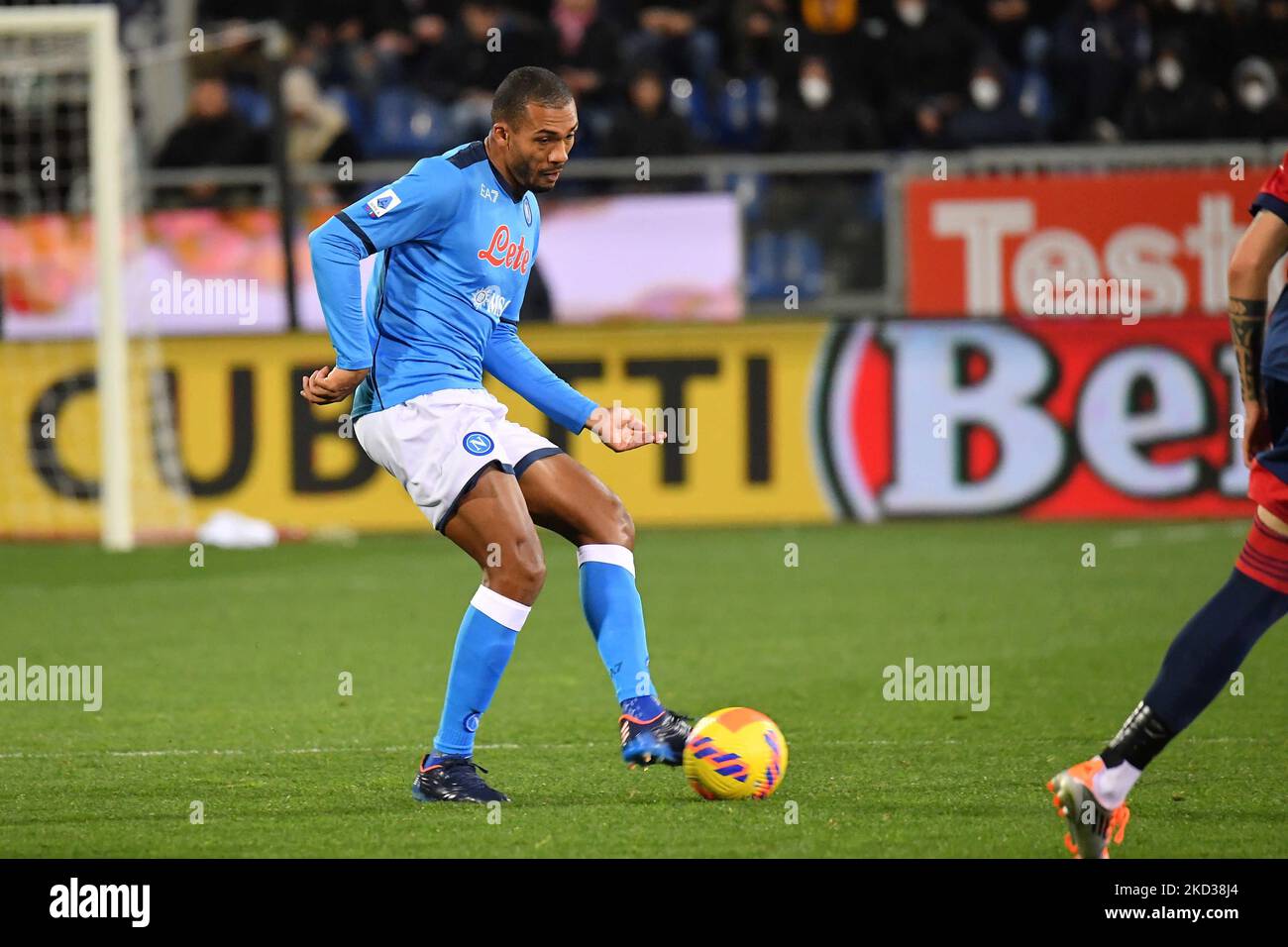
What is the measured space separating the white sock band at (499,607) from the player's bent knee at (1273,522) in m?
2.16

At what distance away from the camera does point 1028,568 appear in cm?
1212

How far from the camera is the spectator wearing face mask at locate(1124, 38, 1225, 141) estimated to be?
16.4m

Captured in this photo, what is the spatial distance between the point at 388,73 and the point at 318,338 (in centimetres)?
405

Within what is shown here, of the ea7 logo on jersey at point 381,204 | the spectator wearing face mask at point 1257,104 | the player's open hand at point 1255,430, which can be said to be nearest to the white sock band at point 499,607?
the ea7 logo on jersey at point 381,204

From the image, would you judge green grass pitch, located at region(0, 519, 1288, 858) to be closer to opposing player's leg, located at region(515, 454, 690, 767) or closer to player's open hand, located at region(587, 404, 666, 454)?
opposing player's leg, located at region(515, 454, 690, 767)

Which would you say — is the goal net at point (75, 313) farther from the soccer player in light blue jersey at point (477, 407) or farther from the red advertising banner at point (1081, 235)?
the soccer player in light blue jersey at point (477, 407)

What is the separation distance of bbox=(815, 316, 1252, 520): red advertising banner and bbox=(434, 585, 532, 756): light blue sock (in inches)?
340

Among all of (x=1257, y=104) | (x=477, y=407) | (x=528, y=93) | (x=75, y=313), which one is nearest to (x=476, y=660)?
(x=477, y=407)

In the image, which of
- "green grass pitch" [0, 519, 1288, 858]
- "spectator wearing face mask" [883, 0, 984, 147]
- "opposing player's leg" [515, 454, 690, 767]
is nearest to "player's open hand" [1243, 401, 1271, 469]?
"green grass pitch" [0, 519, 1288, 858]

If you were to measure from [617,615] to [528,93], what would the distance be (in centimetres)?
157

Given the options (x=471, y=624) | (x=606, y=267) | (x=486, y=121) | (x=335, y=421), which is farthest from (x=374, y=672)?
(x=486, y=121)

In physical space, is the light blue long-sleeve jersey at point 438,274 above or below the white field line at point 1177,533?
above

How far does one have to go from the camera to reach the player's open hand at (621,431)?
5961mm

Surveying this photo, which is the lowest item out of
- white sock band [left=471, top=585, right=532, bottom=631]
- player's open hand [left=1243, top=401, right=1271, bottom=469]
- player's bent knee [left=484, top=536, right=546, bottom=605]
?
white sock band [left=471, top=585, right=532, bottom=631]
